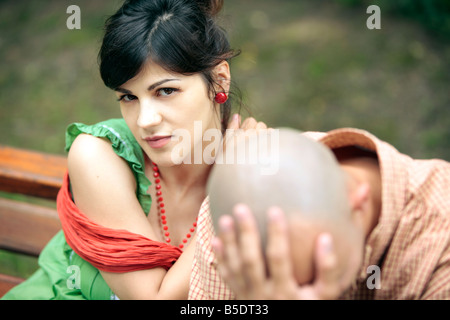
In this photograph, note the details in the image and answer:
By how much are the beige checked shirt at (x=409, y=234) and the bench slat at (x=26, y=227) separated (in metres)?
1.93

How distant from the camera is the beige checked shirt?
5.08ft

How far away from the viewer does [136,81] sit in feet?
6.73

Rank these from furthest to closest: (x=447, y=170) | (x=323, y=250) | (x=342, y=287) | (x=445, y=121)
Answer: (x=445, y=121)
(x=447, y=170)
(x=342, y=287)
(x=323, y=250)

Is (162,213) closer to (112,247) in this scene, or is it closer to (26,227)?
(112,247)

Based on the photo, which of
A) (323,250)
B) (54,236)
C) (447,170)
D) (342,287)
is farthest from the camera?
(54,236)

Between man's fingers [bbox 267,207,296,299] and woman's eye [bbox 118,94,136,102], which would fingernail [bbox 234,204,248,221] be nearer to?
man's fingers [bbox 267,207,296,299]

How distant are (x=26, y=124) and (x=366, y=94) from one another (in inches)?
151

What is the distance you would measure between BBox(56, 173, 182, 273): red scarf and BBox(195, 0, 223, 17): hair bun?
1131mm

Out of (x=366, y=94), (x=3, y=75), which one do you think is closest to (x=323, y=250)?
(x=366, y=94)

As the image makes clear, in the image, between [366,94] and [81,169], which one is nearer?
[81,169]

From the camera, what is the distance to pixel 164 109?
2.07 m

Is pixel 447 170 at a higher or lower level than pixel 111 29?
lower

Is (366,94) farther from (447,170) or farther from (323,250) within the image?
(323,250)

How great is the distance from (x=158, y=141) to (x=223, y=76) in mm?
512
